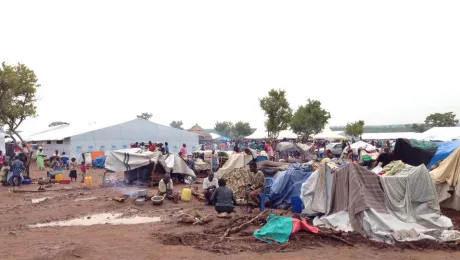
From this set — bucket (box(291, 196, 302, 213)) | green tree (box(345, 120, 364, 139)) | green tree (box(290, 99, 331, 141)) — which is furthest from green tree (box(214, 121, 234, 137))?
bucket (box(291, 196, 302, 213))

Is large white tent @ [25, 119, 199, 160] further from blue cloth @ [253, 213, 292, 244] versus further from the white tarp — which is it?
blue cloth @ [253, 213, 292, 244]

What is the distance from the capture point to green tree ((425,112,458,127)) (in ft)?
210

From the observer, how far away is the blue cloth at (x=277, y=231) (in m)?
7.50

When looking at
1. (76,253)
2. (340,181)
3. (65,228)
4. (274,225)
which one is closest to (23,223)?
(65,228)

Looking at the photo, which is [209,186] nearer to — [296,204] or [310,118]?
[296,204]

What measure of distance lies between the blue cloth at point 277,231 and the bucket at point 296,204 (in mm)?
2626

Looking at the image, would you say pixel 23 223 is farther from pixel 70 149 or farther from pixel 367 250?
pixel 70 149

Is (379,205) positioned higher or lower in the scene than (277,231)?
higher

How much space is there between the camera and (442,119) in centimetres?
6525

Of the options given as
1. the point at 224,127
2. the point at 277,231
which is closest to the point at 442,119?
the point at 224,127

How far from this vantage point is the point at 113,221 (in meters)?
9.62

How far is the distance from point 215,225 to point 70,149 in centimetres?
2139

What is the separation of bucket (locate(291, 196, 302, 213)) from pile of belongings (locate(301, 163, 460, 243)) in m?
0.75

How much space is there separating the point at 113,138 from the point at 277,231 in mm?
23758
